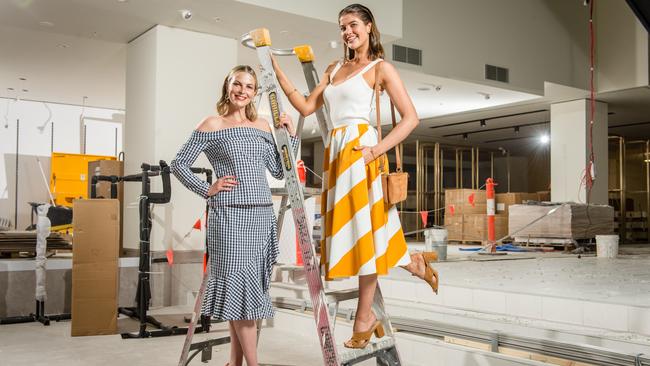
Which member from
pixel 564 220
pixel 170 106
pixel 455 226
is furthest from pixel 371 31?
pixel 455 226

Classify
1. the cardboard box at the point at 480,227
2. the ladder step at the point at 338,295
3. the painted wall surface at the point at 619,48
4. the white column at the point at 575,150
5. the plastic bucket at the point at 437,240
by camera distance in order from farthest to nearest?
the cardboard box at the point at 480,227 → the white column at the point at 575,150 → the painted wall surface at the point at 619,48 → the plastic bucket at the point at 437,240 → the ladder step at the point at 338,295

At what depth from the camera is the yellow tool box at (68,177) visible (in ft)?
33.5

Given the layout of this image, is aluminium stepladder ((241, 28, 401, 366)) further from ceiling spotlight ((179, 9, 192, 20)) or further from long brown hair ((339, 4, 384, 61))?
ceiling spotlight ((179, 9, 192, 20))

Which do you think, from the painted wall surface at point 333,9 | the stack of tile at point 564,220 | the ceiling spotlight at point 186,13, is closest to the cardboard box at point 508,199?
the stack of tile at point 564,220

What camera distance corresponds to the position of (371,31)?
2.34 meters

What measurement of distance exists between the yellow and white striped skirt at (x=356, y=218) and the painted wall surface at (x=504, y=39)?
619 centimetres

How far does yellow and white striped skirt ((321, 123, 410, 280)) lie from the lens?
223 centimetres

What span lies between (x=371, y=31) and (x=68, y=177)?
30.2 feet

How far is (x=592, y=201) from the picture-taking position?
11.1 meters

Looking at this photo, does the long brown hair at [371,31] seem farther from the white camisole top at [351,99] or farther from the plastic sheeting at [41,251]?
the plastic sheeting at [41,251]

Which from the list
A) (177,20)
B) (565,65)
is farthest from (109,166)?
(565,65)

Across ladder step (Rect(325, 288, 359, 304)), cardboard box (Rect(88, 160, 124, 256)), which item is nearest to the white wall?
cardboard box (Rect(88, 160, 124, 256))

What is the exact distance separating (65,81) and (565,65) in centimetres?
856

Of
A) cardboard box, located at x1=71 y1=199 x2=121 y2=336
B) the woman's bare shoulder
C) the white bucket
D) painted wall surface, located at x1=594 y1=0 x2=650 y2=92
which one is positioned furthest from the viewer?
painted wall surface, located at x1=594 y1=0 x2=650 y2=92
